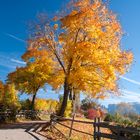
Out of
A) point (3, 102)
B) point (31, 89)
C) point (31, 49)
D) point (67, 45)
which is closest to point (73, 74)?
point (67, 45)

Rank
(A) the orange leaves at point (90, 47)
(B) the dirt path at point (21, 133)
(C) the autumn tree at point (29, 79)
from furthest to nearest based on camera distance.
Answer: (C) the autumn tree at point (29, 79), (A) the orange leaves at point (90, 47), (B) the dirt path at point (21, 133)

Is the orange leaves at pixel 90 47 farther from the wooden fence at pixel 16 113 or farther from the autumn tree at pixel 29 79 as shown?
the autumn tree at pixel 29 79

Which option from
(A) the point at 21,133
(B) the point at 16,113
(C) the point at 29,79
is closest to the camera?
(A) the point at 21,133

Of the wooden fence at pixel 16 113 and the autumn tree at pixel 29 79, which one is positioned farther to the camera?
the autumn tree at pixel 29 79

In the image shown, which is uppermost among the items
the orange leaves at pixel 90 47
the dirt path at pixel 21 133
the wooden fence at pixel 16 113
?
the orange leaves at pixel 90 47

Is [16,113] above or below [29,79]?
below

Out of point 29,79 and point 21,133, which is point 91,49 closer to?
point 21,133

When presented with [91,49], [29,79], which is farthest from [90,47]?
[29,79]

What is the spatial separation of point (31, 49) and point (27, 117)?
16552 mm

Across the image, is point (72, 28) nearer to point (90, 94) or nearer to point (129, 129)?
point (90, 94)

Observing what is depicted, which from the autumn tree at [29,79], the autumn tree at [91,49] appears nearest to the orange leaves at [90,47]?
the autumn tree at [91,49]

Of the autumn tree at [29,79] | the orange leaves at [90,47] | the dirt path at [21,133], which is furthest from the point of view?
the autumn tree at [29,79]

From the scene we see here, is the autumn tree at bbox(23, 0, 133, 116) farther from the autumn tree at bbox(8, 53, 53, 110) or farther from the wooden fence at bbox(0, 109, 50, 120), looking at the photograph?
the autumn tree at bbox(8, 53, 53, 110)

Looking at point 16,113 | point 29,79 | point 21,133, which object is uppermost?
point 29,79
